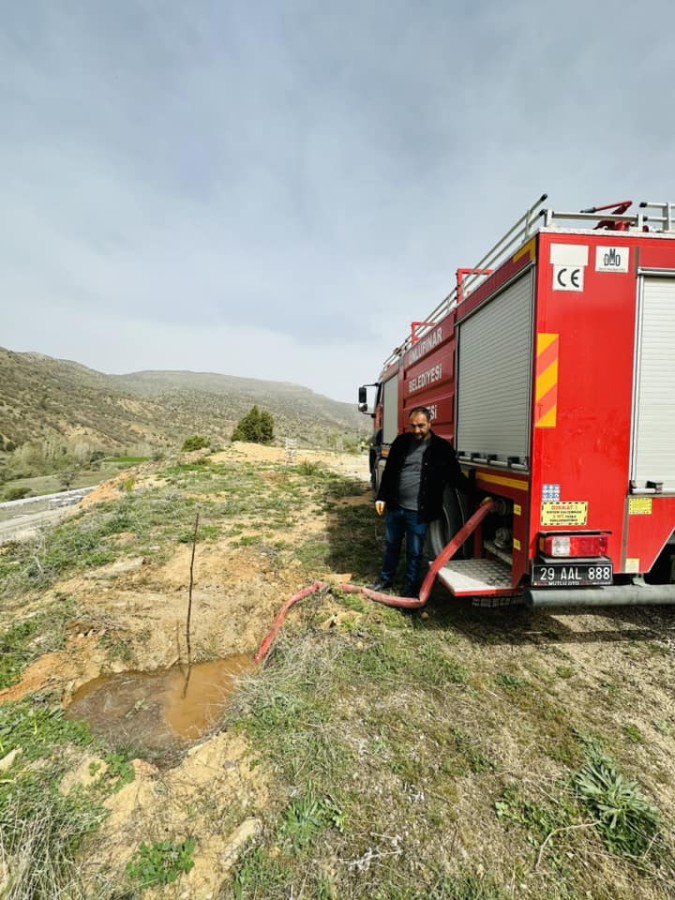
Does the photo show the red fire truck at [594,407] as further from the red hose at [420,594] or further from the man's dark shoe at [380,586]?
the man's dark shoe at [380,586]

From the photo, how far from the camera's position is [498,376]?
12.1ft

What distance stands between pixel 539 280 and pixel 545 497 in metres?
1.67

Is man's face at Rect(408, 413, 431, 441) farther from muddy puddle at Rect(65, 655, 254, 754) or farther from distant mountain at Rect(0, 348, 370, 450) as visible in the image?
distant mountain at Rect(0, 348, 370, 450)

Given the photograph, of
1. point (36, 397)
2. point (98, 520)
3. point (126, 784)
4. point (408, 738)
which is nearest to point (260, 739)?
point (126, 784)

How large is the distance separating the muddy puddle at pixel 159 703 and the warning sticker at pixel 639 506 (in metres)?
3.37

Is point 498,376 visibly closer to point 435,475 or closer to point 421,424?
point 421,424

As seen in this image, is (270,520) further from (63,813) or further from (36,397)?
(36,397)

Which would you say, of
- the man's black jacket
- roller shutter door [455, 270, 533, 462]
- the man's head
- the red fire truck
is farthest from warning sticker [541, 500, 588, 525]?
the man's head

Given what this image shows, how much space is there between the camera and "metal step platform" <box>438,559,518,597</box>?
335 cm

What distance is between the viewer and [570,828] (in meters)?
1.85

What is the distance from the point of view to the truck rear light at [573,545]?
2998 millimetres

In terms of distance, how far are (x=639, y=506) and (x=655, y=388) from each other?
3.08 feet

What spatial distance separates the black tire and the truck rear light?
4.48 feet

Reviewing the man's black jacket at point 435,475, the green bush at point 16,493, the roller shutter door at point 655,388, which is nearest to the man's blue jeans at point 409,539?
the man's black jacket at point 435,475
